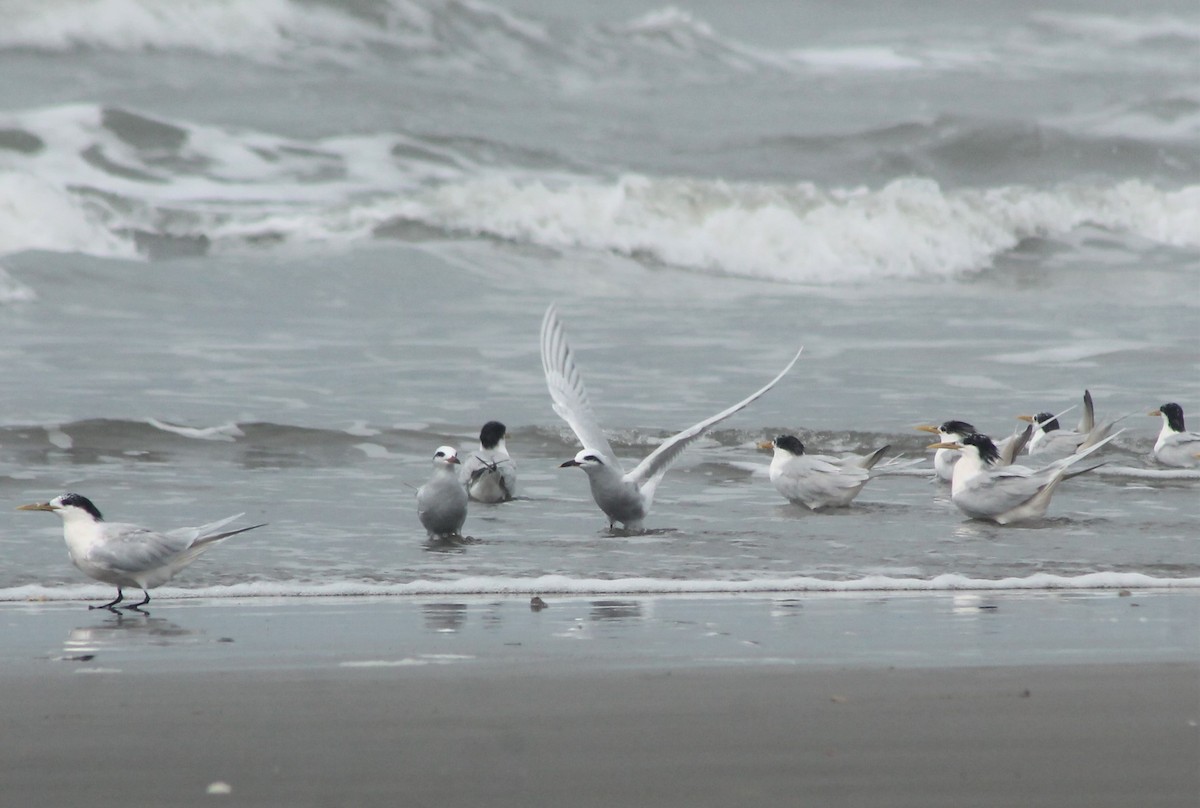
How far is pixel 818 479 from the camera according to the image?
9.70m

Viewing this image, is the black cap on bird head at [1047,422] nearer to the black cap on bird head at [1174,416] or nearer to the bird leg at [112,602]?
the black cap on bird head at [1174,416]

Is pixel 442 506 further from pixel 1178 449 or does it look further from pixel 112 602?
pixel 1178 449

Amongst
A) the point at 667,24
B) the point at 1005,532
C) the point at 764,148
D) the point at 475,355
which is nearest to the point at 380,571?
the point at 1005,532

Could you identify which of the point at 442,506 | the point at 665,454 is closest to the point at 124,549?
the point at 442,506

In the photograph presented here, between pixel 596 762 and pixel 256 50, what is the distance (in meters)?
29.3

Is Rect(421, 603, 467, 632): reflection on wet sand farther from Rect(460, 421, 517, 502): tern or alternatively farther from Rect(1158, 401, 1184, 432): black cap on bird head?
Rect(1158, 401, 1184, 432): black cap on bird head

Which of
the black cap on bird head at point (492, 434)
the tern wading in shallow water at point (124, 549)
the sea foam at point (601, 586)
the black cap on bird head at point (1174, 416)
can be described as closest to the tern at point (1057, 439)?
the black cap on bird head at point (1174, 416)

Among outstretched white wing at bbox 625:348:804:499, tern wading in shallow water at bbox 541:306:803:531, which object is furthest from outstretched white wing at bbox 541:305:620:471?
outstretched white wing at bbox 625:348:804:499

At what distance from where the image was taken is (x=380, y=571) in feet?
24.7

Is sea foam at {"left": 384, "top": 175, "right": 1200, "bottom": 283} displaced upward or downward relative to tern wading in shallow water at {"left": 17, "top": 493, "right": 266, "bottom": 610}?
upward

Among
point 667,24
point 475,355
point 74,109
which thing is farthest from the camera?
point 667,24

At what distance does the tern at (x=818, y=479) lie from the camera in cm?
971

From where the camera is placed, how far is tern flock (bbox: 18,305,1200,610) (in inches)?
272

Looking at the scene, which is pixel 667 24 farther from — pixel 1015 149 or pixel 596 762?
pixel 596 762
